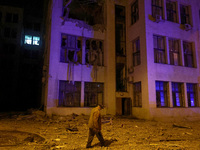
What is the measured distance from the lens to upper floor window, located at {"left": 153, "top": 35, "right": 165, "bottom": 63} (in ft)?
50.8

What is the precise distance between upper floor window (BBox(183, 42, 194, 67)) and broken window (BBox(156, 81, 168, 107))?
12.2 ft

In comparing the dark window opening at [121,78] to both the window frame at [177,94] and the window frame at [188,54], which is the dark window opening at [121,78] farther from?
the window frame at [188,54]

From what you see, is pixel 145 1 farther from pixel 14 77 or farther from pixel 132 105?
pixel 14 77

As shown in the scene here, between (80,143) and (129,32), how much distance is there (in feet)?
43.4

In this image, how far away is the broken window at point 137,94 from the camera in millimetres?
15335

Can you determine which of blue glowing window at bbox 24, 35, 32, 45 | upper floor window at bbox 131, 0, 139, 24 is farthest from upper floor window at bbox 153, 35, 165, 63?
blue glowing window at bbox 24, 35, 32, 45

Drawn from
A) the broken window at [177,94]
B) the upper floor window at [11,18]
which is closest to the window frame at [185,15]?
the broken window at [177,94]

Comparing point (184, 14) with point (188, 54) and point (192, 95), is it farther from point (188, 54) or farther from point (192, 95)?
point (192, 95)

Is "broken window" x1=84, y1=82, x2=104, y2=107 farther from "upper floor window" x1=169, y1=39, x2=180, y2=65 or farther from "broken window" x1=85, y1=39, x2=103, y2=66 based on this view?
"upper floor window" x1=169, y1=39, x2=180, y2=65

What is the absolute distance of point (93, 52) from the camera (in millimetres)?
16641

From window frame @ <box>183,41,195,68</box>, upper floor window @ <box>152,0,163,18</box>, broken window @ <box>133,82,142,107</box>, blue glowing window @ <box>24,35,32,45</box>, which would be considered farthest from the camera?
blue glowing window @ <box>24,35,32,45</box>

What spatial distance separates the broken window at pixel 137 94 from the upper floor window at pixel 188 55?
5.48m

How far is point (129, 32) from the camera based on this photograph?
687 inches

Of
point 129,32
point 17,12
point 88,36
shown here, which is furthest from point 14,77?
point 129,32
